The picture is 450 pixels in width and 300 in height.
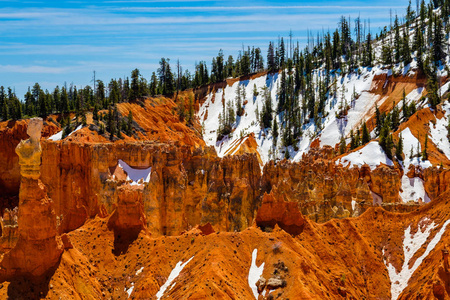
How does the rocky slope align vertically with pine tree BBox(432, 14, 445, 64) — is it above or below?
below

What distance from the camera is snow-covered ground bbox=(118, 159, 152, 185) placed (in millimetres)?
68938

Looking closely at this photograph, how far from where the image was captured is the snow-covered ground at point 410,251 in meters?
39.4

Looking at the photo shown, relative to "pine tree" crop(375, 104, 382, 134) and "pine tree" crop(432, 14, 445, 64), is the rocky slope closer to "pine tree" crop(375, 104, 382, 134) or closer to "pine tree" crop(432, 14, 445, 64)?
"pine tree" crop(375, 104, 382, 134)

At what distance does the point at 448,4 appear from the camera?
157375 mm

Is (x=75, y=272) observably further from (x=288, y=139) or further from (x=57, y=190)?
(x=288, y=139)

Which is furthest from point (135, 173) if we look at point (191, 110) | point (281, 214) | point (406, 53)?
point (406, 53)

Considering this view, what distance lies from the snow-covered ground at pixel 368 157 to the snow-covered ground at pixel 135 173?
33.0m

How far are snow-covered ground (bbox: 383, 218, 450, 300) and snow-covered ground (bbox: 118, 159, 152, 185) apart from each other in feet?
116

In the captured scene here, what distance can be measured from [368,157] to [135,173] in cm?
3859

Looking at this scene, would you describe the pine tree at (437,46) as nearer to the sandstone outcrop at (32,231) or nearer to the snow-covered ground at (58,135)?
the snow-covered ground at (58,135)

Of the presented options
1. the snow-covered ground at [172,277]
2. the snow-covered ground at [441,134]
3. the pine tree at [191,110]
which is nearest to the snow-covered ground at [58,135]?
the pine tree at [191,110]

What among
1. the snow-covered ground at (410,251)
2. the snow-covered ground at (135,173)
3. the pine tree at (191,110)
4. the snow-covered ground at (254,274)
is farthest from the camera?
the pine tree at (191,110)

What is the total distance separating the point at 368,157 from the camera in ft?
286

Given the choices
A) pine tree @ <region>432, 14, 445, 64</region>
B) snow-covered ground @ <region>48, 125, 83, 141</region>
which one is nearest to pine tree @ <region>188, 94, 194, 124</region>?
snow-covered ground @ <region>48, 125, 83, 141</region>
